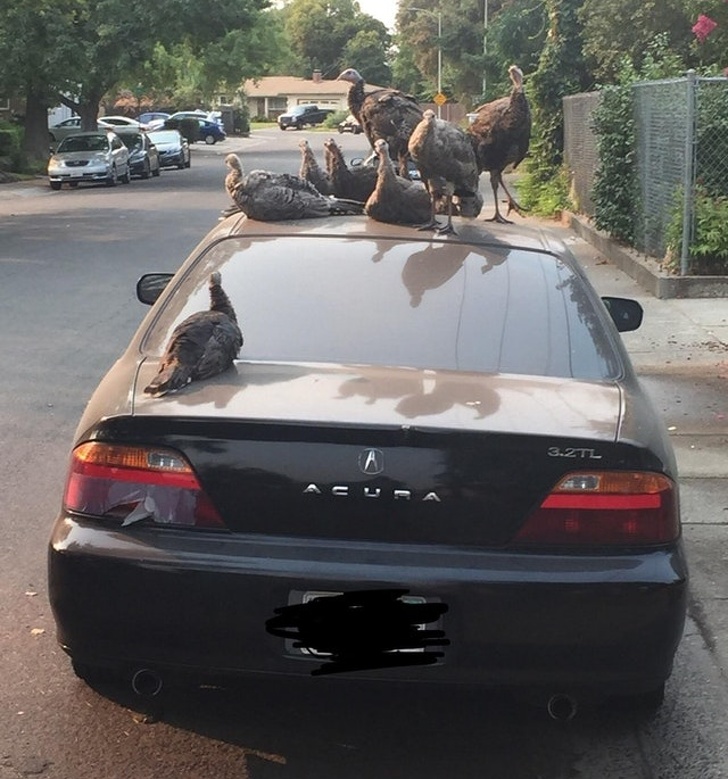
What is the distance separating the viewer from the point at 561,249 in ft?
16.2

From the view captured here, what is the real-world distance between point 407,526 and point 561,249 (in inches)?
72.5

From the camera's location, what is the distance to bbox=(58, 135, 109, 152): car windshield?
1309 inches

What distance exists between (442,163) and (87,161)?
28.0m

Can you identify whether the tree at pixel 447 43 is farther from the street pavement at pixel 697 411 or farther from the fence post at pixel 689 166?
the street pavement at pixel 697 411

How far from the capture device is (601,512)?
352 centimetres

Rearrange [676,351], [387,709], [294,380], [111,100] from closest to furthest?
1. [294,380]
2. [387,709]
3. [676,351]
4. [111,100]

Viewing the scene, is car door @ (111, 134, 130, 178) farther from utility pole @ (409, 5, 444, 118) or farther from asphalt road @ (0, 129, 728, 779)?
asphalt road @ (0, 129, 728, 779)

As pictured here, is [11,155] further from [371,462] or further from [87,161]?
[371,462]

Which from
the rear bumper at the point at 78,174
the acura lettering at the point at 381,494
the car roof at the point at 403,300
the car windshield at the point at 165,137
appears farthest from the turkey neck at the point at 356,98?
the car windshield at the point at 165,137

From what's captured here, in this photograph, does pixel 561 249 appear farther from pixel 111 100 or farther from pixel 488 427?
pixel 111 100

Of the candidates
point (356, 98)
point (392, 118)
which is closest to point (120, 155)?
point (356, 98)

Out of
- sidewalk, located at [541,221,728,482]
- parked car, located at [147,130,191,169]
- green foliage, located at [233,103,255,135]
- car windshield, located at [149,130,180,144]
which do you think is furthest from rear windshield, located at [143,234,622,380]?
→ green foliage, located at [233,103,255,135]

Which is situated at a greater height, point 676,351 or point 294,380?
point 294,380

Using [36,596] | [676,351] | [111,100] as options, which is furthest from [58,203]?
[111,100]
